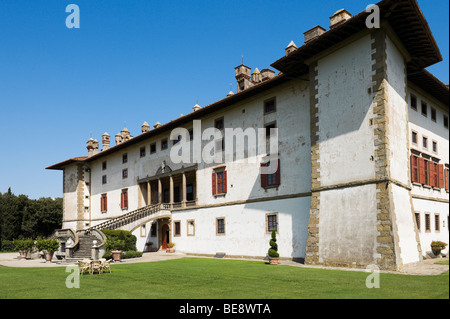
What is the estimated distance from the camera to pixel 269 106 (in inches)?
1051

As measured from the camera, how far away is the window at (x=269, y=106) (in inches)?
1036

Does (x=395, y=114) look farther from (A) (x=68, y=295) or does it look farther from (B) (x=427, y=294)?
(A) (x=68, y=295)

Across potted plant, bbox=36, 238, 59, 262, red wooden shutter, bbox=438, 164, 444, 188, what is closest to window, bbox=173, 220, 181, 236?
potted plant, bbox=36, 238, 59, 262

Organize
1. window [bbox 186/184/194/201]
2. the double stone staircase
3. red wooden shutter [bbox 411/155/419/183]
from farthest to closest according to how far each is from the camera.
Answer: window [bbox 186/184/194/201] → the double stone staircase → red wooden shutter [bbox 411/155/419/183]

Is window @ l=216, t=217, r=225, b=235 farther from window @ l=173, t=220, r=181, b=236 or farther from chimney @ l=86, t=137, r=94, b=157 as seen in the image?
chimney @ l=86, t=137, r=94, b=157

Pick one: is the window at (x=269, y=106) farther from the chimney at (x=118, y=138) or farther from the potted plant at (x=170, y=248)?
the chimney at (x=118, y=138)

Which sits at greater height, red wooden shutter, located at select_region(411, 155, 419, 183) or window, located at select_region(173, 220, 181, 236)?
red wooden shutter, located at select_region(411, 155, 419, 183)

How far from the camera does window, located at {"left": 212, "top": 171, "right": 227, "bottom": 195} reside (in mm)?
29094

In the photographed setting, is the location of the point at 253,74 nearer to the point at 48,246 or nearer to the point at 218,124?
the point at 218,124

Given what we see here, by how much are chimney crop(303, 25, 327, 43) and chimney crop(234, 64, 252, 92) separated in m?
9.29

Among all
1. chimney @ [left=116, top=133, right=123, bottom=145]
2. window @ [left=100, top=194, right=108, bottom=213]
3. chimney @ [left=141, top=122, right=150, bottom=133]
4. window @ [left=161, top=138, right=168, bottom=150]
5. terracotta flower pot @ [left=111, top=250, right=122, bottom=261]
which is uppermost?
chimney @ [left=141, top=122, right=150, bottom=133]

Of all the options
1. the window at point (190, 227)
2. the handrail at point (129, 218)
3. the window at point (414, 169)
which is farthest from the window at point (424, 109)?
the handrail at point (129, 218)

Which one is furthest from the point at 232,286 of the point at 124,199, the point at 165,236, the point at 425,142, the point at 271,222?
the point at 124,199

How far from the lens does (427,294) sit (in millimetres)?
11227
